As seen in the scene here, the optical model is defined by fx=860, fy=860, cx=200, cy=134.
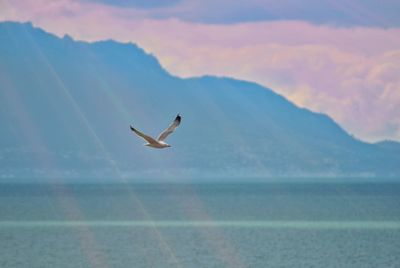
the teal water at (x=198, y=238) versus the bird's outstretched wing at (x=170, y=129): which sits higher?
the bird's outstretched wing at (x=170, y=129)

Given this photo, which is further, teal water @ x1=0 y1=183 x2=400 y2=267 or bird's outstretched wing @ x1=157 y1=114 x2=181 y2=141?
teal water @ x1=0 y1=183 x2=400 y2=267

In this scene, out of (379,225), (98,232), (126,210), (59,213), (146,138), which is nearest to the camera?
(146,138)

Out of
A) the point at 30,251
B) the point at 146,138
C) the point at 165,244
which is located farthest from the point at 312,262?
the point at 146,138

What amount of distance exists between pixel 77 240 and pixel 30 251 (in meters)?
12.1

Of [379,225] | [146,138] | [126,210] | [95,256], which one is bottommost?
[126,210]

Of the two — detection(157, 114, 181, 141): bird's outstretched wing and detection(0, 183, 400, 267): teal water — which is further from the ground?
detection(157, 114, 181, 141): bird's outstretched wing

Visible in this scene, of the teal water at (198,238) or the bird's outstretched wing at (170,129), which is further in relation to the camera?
the teal water at (198,238)

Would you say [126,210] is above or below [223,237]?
below

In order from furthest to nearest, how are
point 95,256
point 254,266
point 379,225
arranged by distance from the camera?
1. point 379,225
2. point 95,256
3. point 254,266

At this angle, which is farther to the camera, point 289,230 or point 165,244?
point 289,230

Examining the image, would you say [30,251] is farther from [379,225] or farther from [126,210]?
[126,210]

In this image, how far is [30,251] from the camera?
256 feet

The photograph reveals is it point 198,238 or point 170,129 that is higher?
point 170,129

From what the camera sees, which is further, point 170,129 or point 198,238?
point 198,238
